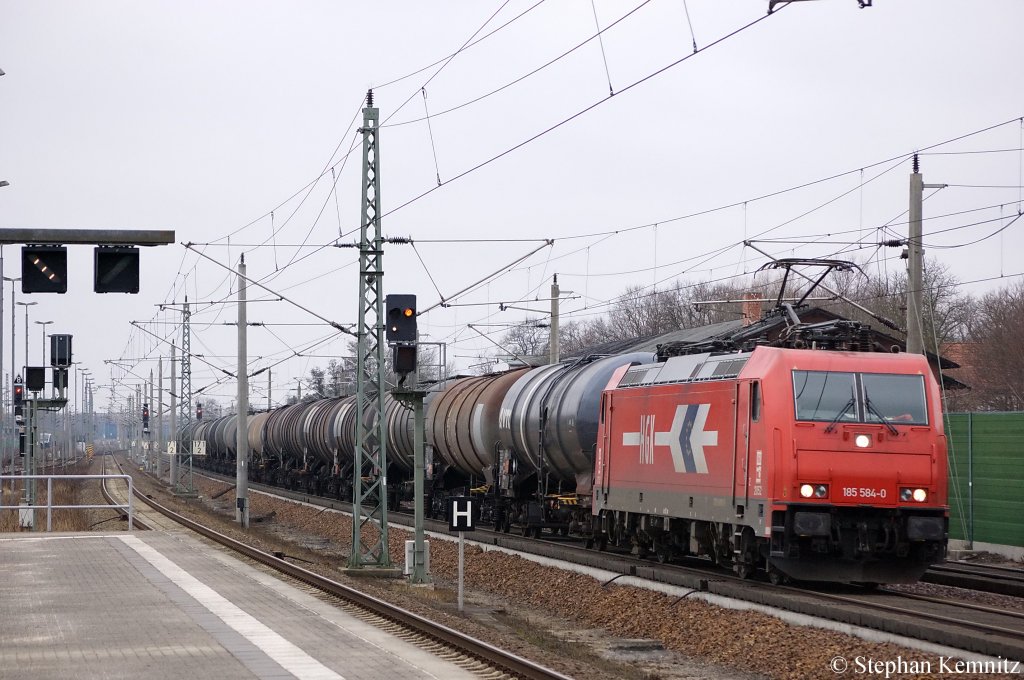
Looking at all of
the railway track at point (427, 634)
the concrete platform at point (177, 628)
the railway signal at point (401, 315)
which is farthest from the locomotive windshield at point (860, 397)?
the railway signal at point (401, 315)

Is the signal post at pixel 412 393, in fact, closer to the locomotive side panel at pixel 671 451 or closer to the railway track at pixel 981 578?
the locomotive side panel at pixel 671 451

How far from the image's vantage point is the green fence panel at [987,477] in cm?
2356

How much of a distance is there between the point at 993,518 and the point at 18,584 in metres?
17.4

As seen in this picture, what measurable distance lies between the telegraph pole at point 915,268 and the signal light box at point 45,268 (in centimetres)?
1417

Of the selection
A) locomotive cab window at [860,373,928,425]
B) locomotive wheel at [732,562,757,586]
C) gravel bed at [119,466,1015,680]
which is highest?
locomotive cab window at [860,373,928,425]

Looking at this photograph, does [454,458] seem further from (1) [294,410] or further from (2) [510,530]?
(1) [294,410]

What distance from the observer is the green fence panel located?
23562 mm

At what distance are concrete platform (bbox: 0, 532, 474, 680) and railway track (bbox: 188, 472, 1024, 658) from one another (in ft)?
14.3

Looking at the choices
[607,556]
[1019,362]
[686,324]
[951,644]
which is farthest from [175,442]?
[951,644]

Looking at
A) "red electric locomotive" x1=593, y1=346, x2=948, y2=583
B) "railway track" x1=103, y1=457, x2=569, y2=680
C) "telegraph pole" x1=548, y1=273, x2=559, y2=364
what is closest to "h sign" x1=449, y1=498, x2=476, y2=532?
"railway track" x1=103, y1=457, x2=569, y2=680

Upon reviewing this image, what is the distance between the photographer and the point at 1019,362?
5134cm

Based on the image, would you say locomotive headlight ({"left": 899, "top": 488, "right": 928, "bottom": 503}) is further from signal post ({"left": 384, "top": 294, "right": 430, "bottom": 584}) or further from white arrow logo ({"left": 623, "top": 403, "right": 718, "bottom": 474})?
signal post ({"left": 384, "top": 294, "right": 430, "bottom": 584})

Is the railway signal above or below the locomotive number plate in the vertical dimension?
above

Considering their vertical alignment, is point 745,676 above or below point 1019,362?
below
